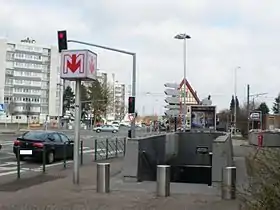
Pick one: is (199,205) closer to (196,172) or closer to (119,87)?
(196,172)

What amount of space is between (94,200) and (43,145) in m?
11.0

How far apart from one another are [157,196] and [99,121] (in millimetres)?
106135

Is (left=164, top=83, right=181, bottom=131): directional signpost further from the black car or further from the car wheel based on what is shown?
the car wheel

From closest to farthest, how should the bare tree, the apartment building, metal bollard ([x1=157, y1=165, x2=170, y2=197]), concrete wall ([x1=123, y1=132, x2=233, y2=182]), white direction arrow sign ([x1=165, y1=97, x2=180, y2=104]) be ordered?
the bare tree
metal bollard ([x1=157, y1=165, x2=170, y2=197])
concrete wall ([x1=123, y1=132, x2=233, y2=182])
white direction arrow sign ([x1=165, y1=97, x2=180, y2=104])
the apartment building

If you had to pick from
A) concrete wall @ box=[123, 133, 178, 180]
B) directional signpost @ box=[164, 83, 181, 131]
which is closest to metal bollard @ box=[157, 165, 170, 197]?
concrete wall @ box=[123, 133, 178, 180]

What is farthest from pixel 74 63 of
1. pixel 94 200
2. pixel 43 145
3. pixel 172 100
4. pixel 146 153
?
pixel 172 100

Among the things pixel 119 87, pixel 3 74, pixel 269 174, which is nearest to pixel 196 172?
pixel 269 174

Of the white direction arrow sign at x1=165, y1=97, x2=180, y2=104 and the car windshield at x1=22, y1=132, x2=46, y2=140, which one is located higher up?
the white direction arrow sign at x1=165, y1=97, x2=180, y2=104

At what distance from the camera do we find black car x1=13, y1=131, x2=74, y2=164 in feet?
73.2

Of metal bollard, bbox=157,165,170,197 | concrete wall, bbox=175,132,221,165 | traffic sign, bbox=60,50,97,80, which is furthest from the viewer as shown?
concrete wall, bbox=175,132,221,165

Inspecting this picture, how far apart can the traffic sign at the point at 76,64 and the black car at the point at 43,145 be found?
7.90 metres

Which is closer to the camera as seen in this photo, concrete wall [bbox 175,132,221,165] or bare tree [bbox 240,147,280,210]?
bare tree [bbox 240,147,280,210]

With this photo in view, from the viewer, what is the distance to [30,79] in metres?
146

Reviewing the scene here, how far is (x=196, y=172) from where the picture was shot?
24.4 metres
